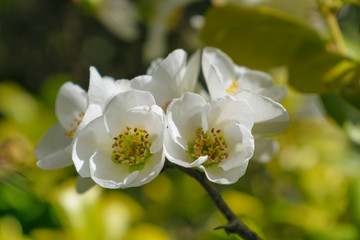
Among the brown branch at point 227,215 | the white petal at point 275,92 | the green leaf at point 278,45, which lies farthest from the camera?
Result: the green leaf at point 278,45

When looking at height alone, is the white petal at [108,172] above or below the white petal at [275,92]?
below

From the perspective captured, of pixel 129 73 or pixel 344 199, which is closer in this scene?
pixel 344 199

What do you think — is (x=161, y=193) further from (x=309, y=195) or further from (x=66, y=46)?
(x=66, y=46)

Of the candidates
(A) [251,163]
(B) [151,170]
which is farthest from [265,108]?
(A) [251,163]

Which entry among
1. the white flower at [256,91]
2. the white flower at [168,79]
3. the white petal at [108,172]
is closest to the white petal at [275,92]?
the white flower at [256,91]

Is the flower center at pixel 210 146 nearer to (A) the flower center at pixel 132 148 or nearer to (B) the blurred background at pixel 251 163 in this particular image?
(A) the flower center at pixel 132 148

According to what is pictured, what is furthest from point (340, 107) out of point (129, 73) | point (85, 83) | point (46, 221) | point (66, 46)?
point (66, 46)

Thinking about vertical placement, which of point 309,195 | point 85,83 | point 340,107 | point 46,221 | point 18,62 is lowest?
point 18,62
